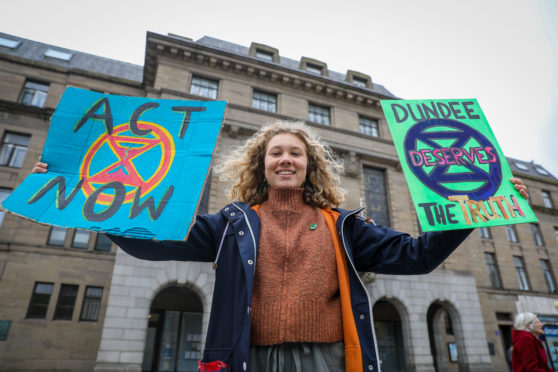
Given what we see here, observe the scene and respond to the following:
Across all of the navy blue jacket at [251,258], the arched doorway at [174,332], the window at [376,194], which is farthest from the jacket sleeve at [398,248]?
the window at [376,194]

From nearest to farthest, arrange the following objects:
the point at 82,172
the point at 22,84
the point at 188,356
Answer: the point at 82,172, the point at 188,356, the point at 22,84

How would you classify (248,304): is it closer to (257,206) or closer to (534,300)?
(257,206)

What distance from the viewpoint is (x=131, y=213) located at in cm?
195

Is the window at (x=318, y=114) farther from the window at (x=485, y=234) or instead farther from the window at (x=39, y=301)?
the window at (x=39, y=301)

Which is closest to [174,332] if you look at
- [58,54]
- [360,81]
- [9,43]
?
[58,54]

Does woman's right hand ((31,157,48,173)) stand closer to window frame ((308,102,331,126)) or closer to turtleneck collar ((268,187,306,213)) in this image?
turtleneck collar ((268,187,306,213))

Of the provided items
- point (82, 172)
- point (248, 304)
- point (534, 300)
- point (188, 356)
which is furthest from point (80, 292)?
point (534, 300)

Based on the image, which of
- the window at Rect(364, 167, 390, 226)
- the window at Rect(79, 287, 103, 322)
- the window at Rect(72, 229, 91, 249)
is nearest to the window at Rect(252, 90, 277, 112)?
the window at Rect(364, 167, 390, 226)

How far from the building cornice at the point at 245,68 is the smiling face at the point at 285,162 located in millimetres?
16566

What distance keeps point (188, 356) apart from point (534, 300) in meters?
24.8

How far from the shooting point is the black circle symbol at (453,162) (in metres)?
2.16

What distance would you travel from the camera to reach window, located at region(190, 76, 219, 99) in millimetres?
16719

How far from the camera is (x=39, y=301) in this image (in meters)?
14.2

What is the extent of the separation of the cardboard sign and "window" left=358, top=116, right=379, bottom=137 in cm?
1892
